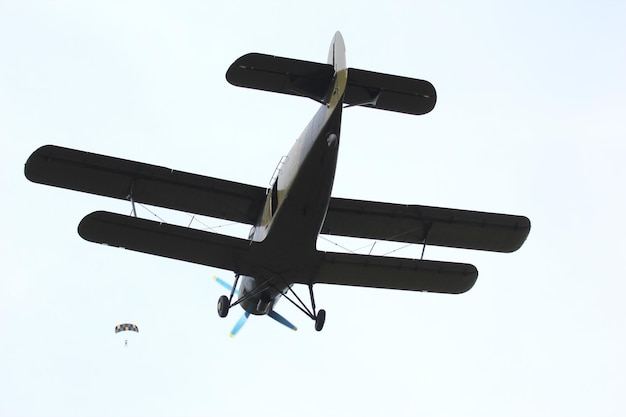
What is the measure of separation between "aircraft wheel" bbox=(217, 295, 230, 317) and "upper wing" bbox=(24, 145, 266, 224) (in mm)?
1794

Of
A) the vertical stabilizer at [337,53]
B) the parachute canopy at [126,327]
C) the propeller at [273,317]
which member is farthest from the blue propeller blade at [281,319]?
the parachute canopy at [126,327]

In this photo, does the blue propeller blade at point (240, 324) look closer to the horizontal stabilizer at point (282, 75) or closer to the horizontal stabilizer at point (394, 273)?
the horizontal stabilizer at point (394, 273)

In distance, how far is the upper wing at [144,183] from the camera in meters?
17.9

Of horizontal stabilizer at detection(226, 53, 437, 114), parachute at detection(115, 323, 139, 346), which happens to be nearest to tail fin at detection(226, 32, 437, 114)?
horizontal stabilizer at detection(226, 53, 437, 114)

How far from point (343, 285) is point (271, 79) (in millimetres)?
4400

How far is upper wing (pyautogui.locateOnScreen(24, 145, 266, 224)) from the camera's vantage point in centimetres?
1794

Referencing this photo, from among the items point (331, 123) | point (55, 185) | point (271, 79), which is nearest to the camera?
point (331, 123)

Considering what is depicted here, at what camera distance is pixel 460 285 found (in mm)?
18719

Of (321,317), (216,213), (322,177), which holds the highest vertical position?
(216,213)

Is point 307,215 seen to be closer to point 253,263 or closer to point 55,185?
point 253,263

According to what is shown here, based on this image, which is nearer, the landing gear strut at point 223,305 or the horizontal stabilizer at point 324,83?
the horizontal stabilizer at point 324,83

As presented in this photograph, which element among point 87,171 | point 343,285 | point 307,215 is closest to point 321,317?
point 343,285

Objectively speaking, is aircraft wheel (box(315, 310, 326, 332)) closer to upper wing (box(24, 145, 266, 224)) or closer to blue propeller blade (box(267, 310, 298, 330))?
blue propeller blade (box(267, 310, 298, 330))

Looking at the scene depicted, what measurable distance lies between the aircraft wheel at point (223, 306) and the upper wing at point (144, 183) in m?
1.79
